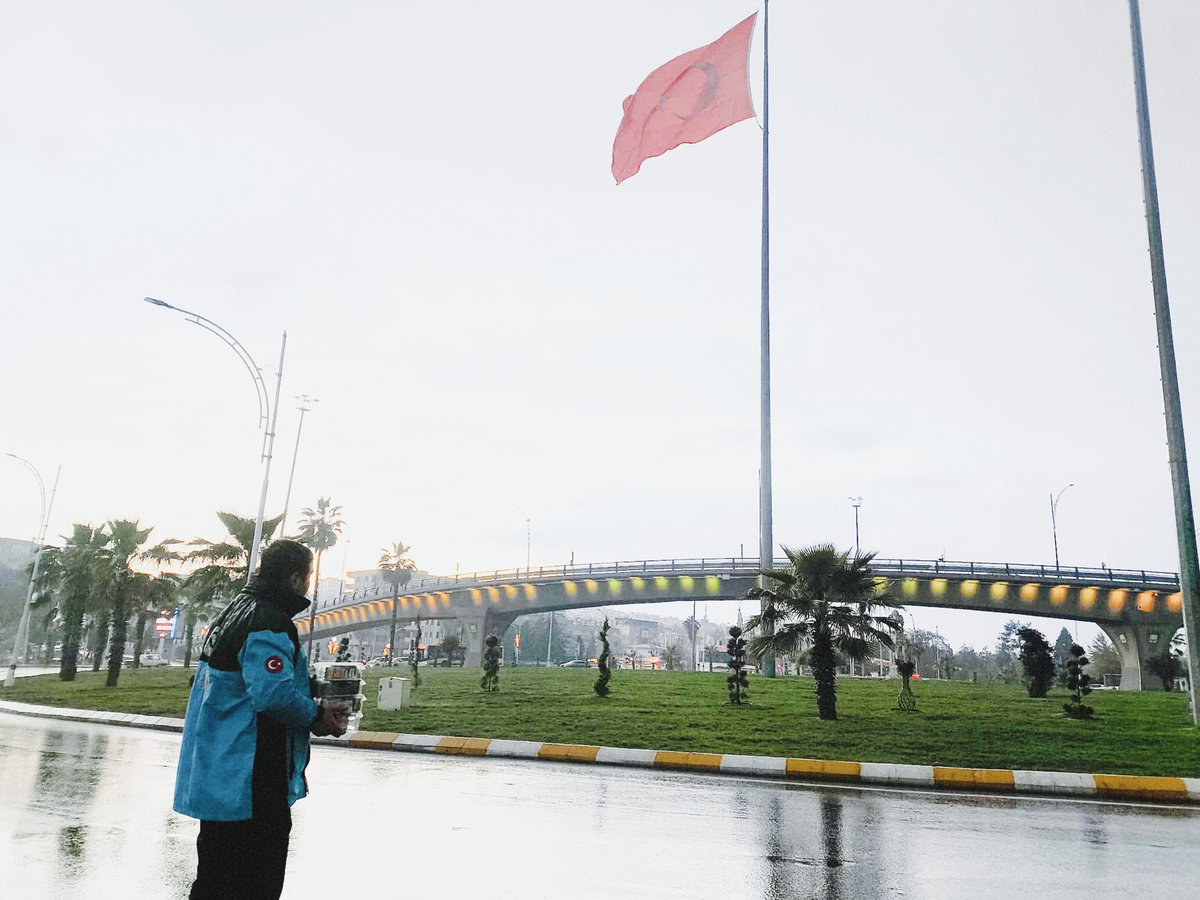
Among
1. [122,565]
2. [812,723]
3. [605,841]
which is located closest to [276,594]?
[605,841]

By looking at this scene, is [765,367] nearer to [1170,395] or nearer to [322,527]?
[1170,395]

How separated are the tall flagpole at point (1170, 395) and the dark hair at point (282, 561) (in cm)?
1843

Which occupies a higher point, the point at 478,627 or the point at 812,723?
the point at 478,627

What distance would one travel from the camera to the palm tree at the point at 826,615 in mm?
19094

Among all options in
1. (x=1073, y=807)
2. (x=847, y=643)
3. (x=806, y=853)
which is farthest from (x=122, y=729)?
(x=1073, y=807)

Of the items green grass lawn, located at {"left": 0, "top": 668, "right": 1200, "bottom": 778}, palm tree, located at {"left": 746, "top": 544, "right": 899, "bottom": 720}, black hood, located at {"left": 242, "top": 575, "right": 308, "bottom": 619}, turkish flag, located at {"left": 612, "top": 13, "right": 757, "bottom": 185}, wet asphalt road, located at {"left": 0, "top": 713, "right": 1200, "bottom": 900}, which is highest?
turkish flag, located at {"left": 612, "top": 13, "right": 757, "bottom": 185}

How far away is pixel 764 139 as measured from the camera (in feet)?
126

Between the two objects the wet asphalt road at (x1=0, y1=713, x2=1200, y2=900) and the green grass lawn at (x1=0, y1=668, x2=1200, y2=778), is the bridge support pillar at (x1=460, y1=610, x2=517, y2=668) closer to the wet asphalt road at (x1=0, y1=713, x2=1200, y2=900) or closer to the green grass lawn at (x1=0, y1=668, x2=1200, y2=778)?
the green grass lawn at (x1=0, y1=668, x2=1200, y2=778)

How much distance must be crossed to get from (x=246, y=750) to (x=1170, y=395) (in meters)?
20.5

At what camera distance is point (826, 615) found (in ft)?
63.2

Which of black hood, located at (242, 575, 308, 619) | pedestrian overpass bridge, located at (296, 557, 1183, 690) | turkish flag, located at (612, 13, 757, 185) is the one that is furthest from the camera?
pedestrian overpass bridge, located at (296, 557, 1183, 690)

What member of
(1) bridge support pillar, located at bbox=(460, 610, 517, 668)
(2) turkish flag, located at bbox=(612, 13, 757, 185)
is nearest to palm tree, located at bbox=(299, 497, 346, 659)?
(1) bridge support pillar, located at bbox=(460, 610, 517, 668)

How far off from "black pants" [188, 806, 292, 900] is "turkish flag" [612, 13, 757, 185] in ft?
87.6

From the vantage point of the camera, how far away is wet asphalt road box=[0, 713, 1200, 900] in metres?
5.96
